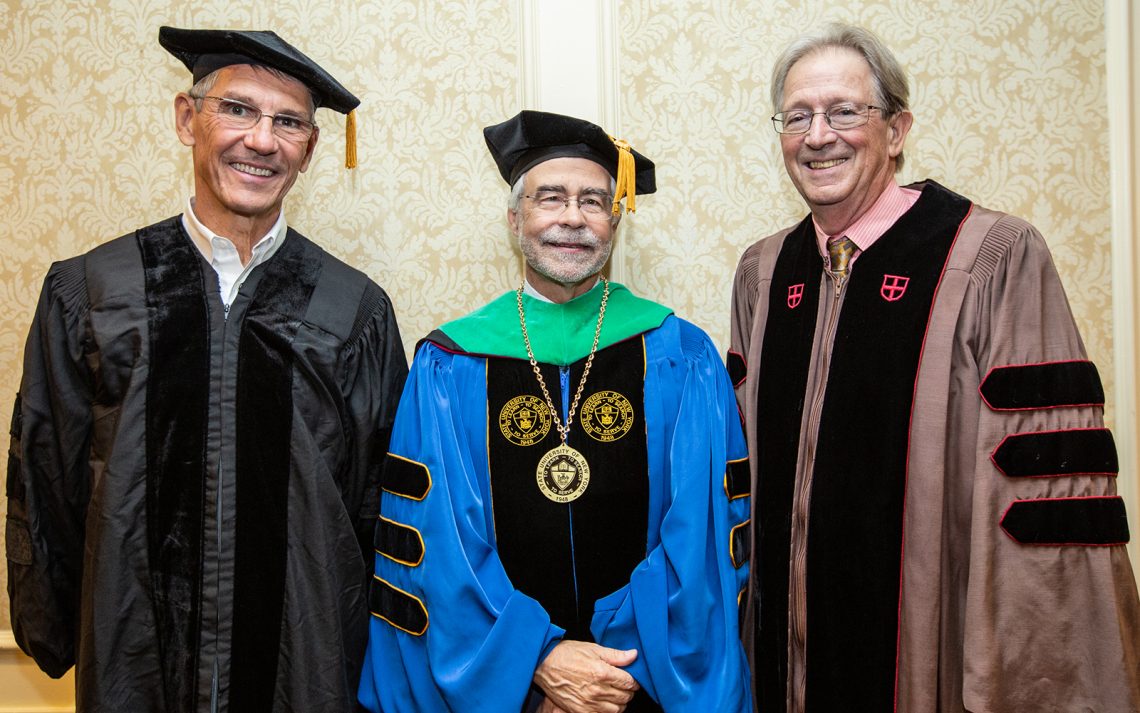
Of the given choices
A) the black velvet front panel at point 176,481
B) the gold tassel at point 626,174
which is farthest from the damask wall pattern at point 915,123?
the black velvet front panel at point 176,481

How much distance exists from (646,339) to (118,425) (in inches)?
52.2

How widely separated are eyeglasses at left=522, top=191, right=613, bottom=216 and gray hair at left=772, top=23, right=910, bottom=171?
623 millimetres

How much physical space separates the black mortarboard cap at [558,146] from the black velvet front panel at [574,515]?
0.58 meters

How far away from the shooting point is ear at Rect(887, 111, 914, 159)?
7.30 ft

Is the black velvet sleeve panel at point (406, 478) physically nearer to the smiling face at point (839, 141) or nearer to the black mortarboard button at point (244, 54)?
the black mortarboard button at point (244, 54)

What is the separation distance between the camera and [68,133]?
9.58 ft

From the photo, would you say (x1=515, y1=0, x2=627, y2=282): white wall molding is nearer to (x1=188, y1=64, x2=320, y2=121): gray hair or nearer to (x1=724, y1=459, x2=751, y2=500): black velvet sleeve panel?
(x1=188, y1=64, x2=320, y2=121): gray hair

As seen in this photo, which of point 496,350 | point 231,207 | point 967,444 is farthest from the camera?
point 496,350

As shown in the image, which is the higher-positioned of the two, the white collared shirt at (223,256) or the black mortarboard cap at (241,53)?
the black mortarboard cap at (241,53)

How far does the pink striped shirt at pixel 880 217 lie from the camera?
2.20m

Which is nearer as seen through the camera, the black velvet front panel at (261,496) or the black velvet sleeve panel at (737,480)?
the black velvet front panel at (261,496)

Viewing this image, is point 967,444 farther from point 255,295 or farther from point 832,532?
point 255,295

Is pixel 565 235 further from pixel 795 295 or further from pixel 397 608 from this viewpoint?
pixel 397 608

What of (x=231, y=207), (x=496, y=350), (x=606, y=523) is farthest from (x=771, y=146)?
(x=231, y=207)
